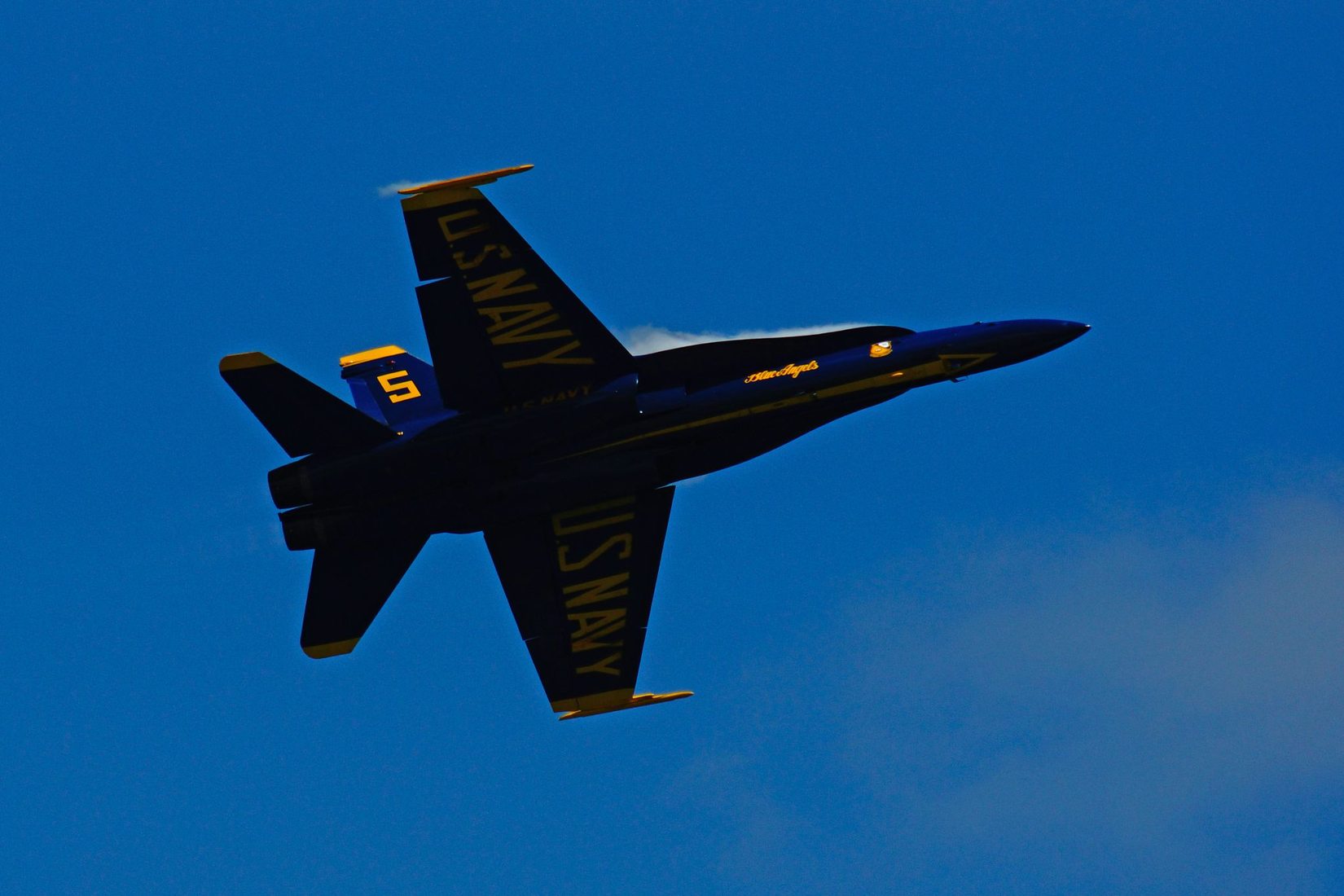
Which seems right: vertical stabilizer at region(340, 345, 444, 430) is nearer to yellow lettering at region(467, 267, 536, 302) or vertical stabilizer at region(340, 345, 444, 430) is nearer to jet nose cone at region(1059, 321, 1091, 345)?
yellow lettering at region(467, 267, 536, 302)

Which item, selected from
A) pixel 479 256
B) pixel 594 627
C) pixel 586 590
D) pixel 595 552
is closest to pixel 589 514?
pixel 595 552

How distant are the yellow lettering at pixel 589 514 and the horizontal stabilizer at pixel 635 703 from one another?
4.30 m

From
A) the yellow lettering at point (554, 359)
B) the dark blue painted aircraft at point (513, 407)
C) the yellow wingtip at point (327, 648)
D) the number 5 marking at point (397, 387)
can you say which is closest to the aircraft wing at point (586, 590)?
the dark blue painted aircraft at point (513, 407)

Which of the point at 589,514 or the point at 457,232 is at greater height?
the point at 457,232

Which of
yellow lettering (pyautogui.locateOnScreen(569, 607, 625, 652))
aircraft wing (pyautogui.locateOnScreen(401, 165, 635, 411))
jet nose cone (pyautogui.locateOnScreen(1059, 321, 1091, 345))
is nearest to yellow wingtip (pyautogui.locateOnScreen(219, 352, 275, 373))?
aircraft wing (pyautogui.locateOnScreen(401, 165, 635, 411))

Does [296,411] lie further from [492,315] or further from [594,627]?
[594,627]

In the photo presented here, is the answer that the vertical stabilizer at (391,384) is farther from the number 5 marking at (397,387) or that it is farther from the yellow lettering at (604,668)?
the yellow lettering at (604,668)

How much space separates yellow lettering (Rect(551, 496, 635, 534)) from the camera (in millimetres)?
46656

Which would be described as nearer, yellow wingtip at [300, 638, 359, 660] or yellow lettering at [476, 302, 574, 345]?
yellow lettering at [476, 302, 574, 345]

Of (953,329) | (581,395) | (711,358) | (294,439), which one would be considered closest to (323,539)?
(294,439)

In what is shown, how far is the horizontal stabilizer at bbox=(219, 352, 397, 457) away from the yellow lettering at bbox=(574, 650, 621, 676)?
7753 mm

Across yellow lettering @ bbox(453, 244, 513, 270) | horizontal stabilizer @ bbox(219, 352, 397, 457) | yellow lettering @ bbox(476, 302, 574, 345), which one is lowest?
horizontal stabilizer @ bbox(219, 352, 397, 457)

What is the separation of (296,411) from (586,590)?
26.7ft

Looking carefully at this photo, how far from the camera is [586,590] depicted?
156 feet
